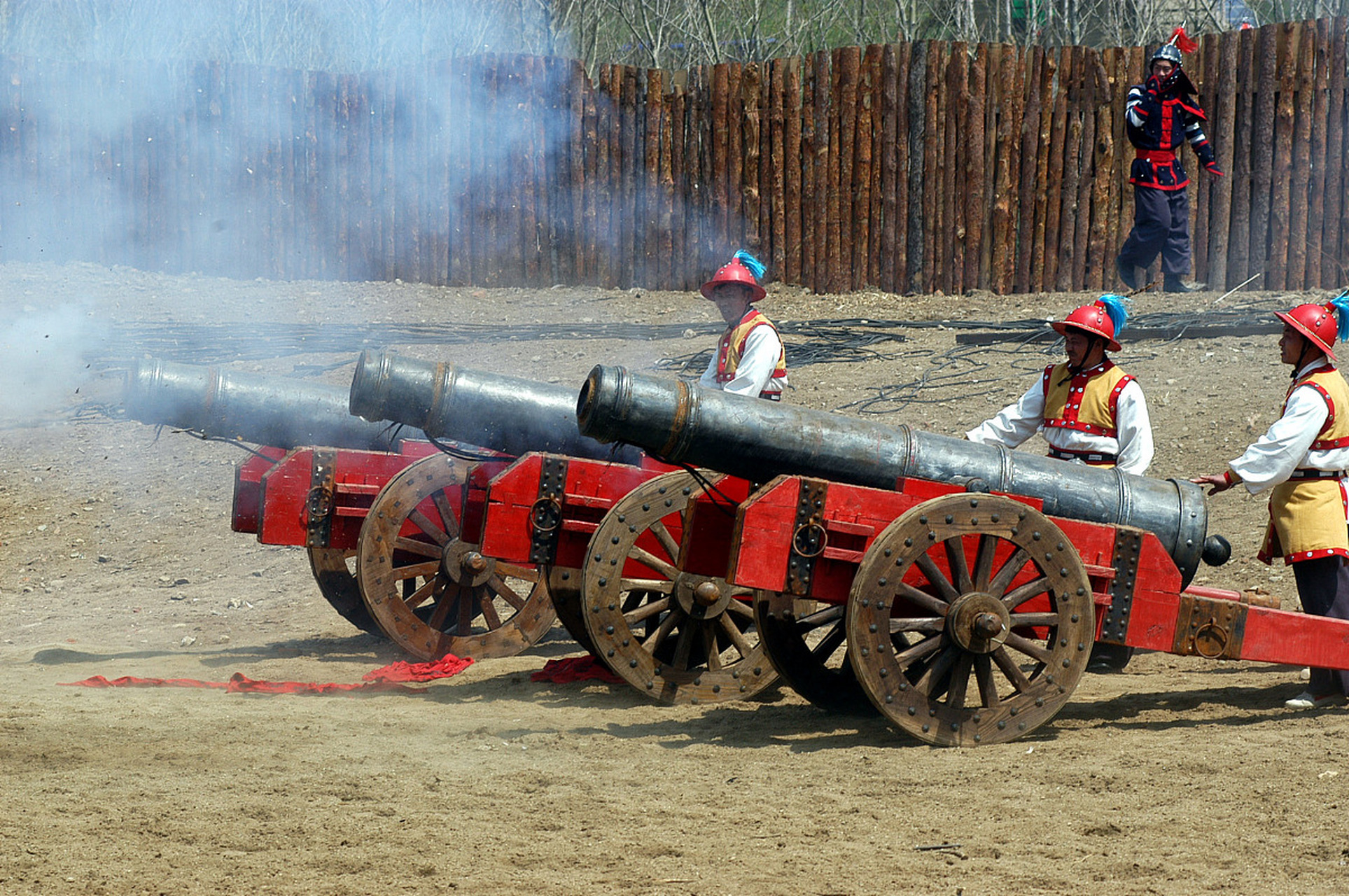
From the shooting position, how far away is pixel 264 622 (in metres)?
7.45

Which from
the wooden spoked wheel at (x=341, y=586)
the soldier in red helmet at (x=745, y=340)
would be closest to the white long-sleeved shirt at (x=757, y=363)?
the soldier in red helmet at (x=745, y=340)

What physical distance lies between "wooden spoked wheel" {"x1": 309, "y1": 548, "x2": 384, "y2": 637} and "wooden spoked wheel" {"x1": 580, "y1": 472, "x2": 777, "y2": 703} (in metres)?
1.74

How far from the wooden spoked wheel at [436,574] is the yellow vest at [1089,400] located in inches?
90.8

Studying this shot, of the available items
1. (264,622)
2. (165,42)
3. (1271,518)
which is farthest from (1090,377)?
(165,42)

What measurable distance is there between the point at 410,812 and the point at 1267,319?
8293 mm

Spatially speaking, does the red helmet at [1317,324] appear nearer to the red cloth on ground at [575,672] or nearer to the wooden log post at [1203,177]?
the red cloth on ground at [575,672]

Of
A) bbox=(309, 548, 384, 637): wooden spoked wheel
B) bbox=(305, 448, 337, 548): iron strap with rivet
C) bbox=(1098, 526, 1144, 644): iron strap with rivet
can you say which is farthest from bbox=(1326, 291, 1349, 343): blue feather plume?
bbox=(309, 548, 384, 637): wooden spoked wheel

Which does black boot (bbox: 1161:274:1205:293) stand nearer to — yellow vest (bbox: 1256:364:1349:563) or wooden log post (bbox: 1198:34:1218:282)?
wooden log post (bbox: 1198:34:1218:282)

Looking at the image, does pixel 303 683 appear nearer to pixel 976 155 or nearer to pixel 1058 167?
pixel 976 155

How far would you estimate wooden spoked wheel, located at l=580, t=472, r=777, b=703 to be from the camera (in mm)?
5152

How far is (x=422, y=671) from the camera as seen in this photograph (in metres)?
5.93

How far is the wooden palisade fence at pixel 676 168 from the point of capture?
11.4 metres

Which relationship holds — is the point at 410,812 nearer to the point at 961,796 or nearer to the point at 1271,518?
the point at 961,796

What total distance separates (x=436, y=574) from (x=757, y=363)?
1.69m
